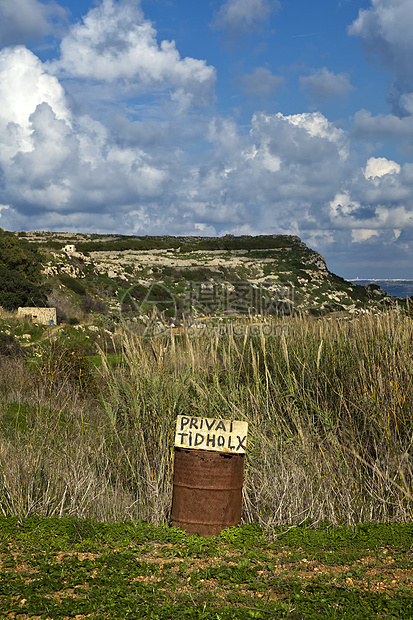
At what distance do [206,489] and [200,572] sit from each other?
2.52 ft

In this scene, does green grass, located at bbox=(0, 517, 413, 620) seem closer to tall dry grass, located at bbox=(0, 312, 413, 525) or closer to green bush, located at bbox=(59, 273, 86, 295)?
tall dry grass, located at bbox=(0, 312, 413, 525)

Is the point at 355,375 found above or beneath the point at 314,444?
above

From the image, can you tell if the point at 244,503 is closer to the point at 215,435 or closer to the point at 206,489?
the point at 206,489

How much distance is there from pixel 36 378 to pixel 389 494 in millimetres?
8225

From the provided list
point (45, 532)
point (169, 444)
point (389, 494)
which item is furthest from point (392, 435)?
point (45, 532)

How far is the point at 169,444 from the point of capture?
516cm

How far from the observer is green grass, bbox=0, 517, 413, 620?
10.3 feet

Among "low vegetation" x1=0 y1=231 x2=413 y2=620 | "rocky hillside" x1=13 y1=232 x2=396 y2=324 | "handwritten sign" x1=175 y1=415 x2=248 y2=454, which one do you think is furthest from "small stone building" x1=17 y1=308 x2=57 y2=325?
"handwritten sign" x1=175 y1=415 x2=248 y2=454

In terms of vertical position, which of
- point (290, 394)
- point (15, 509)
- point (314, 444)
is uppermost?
point (290, 394)

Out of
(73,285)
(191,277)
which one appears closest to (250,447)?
A: (73,285)

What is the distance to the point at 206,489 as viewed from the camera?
431 cm

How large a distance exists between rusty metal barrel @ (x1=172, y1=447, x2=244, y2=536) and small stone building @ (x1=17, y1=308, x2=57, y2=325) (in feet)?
57.1

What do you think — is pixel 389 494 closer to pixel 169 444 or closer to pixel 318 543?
pixel 318 543

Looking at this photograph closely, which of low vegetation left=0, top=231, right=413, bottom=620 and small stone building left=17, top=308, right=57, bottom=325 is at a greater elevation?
small stone building left=17, top=308, right=57, bottom=325
